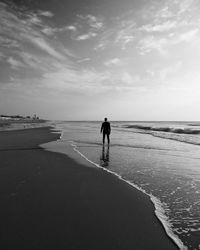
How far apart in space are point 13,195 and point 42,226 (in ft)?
5.72

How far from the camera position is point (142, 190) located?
19.5 feet

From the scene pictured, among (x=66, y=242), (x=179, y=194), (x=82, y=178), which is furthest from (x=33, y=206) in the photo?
(x=179, y=194)

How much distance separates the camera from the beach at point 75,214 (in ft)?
10.7

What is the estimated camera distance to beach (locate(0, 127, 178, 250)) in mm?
3273

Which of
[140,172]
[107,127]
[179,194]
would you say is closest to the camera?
[179,194]

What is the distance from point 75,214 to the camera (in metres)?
4.18

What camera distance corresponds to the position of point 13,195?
5055 millimetres

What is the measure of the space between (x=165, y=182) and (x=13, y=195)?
14.4 ft

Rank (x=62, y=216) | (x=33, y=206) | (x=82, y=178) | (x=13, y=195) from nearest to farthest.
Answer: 1. (x=62, y=216)
2. (x=33, y=206)
3. (x=13, y=195)
4. (x=82, y=178)

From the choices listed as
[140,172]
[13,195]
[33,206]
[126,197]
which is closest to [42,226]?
[33,206]

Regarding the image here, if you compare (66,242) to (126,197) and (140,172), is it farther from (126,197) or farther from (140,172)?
(140,172)

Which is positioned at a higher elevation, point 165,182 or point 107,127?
point 107,127

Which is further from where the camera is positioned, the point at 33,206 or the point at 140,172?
the point at 140,172

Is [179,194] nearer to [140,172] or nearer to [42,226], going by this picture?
[140,172]
